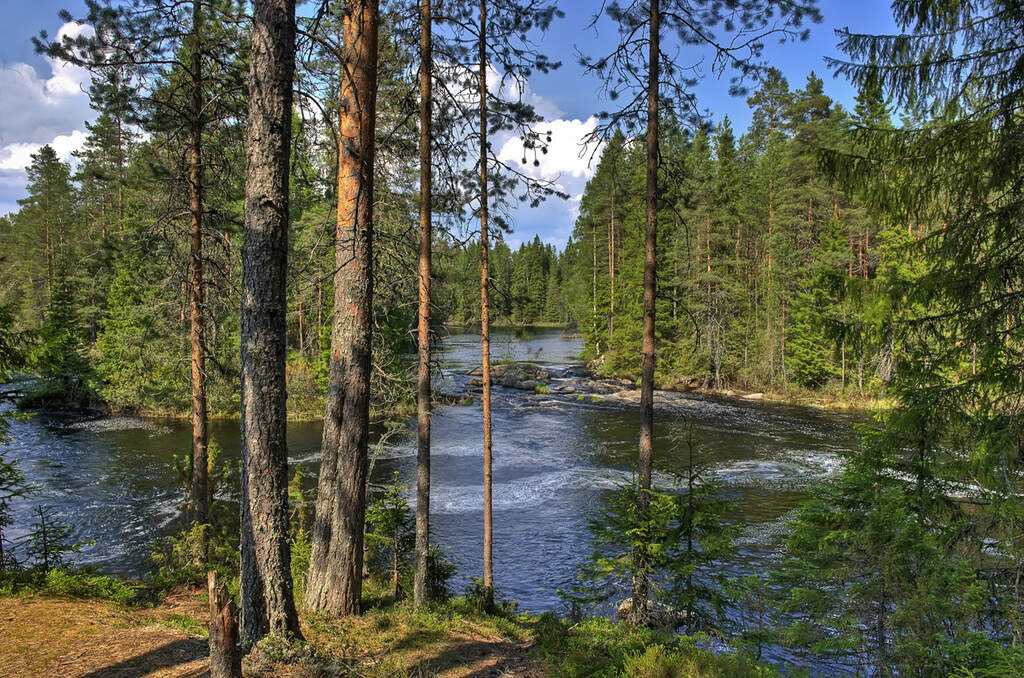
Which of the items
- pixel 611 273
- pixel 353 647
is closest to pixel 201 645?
pixel 353 647

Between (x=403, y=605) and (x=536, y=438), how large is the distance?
14699mm

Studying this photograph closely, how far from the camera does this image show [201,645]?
546 centimetres

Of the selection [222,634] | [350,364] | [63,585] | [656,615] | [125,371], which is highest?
[350,364]

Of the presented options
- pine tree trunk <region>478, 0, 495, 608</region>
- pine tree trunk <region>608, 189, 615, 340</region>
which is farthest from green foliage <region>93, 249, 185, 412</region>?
pine tree trunk <region>608, 189, 615, 340</region>

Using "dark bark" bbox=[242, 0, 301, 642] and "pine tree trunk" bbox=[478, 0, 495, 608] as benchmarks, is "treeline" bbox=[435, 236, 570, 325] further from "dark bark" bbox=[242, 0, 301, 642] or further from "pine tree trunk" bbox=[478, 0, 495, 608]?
"dark bark" bbox=[242, 0, 301, 642]

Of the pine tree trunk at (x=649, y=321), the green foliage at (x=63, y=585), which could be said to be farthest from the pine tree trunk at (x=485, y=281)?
the green foliage at (x=63, y=585)

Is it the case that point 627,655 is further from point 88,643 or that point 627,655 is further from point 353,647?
point 88,643

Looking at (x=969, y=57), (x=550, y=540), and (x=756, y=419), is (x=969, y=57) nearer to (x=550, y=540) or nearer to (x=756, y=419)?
(x=550, y=540)

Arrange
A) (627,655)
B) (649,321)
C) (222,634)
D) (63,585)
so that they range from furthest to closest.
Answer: (649,321), (63,585), (627,655), (222,634)

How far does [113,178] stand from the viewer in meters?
10.0

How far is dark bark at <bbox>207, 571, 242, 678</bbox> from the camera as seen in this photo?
3.20 meters

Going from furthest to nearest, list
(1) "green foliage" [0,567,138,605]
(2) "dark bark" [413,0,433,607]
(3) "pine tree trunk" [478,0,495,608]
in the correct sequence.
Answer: (3) "pine tree trunk" [478,0,495,608], (2) "dark bark" [413,0,433,607], (1) "green foliage" [0,567,138,605]

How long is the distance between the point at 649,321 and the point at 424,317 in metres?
3.39

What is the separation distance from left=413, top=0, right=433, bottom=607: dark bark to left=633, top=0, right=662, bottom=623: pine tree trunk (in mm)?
3074
